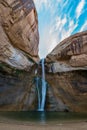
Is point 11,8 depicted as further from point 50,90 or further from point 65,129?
point 65,129

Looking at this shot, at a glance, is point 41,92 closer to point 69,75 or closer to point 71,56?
point 69,75

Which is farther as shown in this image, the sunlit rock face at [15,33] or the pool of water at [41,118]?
the sunlit rock face at [15,33]

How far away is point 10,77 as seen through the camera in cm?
3269

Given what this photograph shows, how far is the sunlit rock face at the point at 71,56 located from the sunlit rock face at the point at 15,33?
367 cm

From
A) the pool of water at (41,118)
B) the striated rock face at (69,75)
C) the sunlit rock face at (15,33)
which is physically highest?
the sunlit rock face at (15,33)

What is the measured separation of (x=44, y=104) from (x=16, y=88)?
4.53 meters

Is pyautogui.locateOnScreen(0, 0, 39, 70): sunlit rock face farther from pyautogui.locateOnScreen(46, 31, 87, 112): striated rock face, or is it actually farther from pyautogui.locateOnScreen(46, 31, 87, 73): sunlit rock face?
pyautogui.locateOnScreen(46, 31, 87, 112): striated rock face

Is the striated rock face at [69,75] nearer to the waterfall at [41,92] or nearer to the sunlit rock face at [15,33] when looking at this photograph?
the waterfall at [41,92]

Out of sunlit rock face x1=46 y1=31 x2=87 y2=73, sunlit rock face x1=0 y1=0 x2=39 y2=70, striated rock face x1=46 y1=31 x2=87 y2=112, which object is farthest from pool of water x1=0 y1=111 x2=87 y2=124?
sunlit rock face x1=46 y1=31 x2=87 y2=73

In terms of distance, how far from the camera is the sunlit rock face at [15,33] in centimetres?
3325

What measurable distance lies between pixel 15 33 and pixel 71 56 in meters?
9.19

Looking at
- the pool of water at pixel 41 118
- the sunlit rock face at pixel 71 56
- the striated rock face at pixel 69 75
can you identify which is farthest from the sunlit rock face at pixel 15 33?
the pool of water at pixel 41 118

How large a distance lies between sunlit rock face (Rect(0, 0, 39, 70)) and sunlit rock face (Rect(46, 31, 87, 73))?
3.67 meters

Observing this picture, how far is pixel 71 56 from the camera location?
35.2 metres
